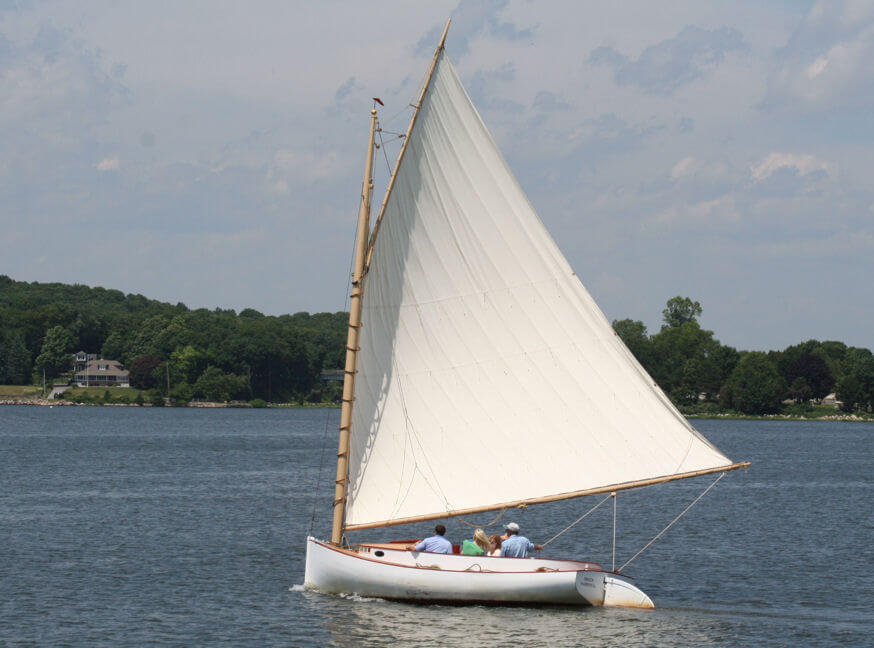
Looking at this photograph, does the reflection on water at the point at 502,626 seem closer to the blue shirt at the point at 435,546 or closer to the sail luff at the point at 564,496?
the blue shirt at the point at 435,546

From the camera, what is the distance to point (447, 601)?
102 feet

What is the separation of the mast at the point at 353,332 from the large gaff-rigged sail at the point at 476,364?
0.29 metres

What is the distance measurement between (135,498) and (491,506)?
38017 millimetres

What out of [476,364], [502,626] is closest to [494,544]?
[502,626]

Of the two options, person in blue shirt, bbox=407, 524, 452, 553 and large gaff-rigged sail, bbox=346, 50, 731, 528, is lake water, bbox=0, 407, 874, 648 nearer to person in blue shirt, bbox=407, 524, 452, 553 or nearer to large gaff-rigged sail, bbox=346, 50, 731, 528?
person in blue shirt, bbox=407, 524, 452, 553

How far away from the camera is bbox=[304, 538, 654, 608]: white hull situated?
3039 cm

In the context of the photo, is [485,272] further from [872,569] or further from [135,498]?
[135,498]

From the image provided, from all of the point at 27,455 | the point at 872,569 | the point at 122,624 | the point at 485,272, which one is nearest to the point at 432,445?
the point at 485,272

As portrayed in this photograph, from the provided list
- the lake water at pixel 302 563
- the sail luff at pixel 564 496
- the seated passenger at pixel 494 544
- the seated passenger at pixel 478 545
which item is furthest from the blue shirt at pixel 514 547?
the lake water at pixel 302 563

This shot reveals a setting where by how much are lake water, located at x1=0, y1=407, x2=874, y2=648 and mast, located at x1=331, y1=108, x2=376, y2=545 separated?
10.5ft

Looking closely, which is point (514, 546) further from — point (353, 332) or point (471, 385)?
point (353, 332)

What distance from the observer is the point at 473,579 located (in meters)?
30.6

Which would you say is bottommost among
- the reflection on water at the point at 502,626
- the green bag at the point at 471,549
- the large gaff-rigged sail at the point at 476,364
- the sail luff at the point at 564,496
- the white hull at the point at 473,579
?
the reflection on water at the point at 502,626

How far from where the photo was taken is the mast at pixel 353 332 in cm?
3138
